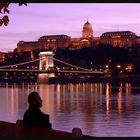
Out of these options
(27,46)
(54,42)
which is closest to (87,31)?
(54,42)

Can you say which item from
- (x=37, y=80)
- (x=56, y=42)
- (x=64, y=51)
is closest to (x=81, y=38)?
(x=56, y=42)

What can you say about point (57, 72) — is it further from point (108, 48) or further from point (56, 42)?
point (56, 42)

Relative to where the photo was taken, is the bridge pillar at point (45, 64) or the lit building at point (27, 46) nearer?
the bridge pillar at point (45, 64)

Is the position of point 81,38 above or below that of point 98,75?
above

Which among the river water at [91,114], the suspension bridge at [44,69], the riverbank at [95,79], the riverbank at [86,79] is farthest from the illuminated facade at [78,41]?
the river water at [91,114]

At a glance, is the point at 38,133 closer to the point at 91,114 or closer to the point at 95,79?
the point at 91,114

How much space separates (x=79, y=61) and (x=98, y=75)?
27.9ft

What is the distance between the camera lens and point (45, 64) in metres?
76.9

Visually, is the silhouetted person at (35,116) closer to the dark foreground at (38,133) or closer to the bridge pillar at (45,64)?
Answer: the dark foreground at (38,133)

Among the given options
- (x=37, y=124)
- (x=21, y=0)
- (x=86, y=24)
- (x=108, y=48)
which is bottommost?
(x=37, y=124)

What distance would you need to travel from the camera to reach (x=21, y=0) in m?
3.02

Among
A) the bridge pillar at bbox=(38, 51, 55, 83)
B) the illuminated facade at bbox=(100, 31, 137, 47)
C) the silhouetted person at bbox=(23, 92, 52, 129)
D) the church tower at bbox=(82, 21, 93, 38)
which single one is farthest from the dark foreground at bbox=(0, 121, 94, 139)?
the church tower at bbox=(82, 21, 93, 38)

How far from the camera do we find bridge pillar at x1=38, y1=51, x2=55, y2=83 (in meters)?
72.1

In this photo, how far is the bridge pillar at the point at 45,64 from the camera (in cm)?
7212
